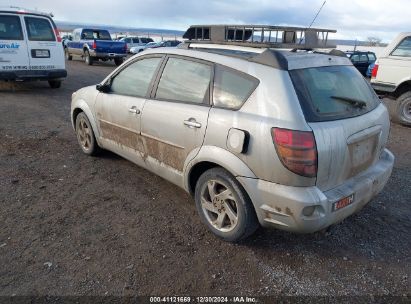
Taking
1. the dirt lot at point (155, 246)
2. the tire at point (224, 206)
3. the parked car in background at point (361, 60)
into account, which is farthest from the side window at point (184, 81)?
the parked car in background at point (361, 60)

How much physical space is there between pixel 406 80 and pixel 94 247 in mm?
7278

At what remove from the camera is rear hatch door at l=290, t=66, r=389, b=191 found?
8.81ft

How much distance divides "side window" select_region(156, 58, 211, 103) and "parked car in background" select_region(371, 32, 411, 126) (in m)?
6.06

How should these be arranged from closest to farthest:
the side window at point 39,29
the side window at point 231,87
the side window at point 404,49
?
the side window at point 231,87 → the side window at point 404,49 → the side window at point 39,29

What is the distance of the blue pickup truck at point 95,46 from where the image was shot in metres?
19.1

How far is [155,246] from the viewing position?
318 cm

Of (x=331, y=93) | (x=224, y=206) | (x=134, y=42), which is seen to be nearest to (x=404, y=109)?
(x=331, y=93)

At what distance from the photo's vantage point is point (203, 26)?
3.81m

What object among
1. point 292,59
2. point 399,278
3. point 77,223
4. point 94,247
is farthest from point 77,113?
point 399,278

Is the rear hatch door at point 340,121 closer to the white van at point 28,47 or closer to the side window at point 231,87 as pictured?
the side window at point 231,87

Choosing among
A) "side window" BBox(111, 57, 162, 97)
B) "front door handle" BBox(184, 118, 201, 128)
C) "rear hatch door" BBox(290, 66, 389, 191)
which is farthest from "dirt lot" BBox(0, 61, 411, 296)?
"side window" BBox(111, 57, 162, 97)

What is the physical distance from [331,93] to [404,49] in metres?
5.90

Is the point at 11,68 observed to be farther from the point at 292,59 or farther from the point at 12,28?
the point at 292,59

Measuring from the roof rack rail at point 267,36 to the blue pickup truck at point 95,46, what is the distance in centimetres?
1681
